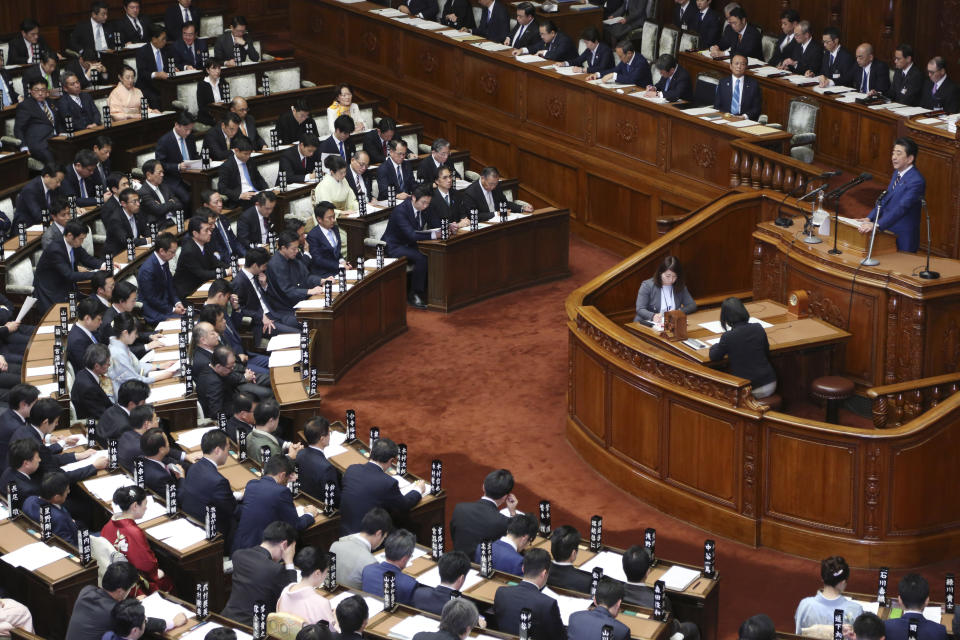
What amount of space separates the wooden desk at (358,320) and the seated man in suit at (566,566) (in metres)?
4.25

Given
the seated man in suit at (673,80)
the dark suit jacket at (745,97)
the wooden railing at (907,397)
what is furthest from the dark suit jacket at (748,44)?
the wooden railing at (907,397)

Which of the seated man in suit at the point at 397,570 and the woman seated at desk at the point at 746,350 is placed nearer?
the seated man in suit at the point at 397,570

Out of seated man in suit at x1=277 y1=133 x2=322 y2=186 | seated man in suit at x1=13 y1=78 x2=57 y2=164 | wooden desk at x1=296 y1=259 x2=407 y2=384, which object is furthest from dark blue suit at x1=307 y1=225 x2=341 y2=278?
seated man in suit at x1=13 y1=78 x2=57 y2=164

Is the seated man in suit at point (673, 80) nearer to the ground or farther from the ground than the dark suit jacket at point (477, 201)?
farther from the ground

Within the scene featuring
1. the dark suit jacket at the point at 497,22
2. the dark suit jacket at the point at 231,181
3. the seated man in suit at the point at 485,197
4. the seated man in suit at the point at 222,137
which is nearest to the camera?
the seated man in suit at the point at 485,197

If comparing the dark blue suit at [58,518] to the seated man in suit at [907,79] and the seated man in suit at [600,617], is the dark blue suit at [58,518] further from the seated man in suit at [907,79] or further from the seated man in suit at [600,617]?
the seated man in suit at [907,79]

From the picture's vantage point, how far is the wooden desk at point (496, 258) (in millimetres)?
13031

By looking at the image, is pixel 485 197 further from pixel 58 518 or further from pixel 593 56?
pixel 58 518

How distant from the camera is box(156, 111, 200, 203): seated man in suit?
13.9m

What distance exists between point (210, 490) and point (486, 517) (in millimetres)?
1625

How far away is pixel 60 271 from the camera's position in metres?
11.5

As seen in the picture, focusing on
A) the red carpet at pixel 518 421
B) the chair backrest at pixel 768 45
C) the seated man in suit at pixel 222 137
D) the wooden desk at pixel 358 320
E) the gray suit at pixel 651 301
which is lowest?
the red carpet at pixel 518 421

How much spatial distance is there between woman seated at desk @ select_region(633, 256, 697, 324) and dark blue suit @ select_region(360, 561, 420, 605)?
3.89 m

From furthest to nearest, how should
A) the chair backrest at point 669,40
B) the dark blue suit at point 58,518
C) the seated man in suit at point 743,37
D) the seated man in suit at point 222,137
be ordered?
the chair backrest at point 669,40, the seated man in suit at point 743,37, the seated man in suit at point 222,137, the dark blue suit at point 58,518
